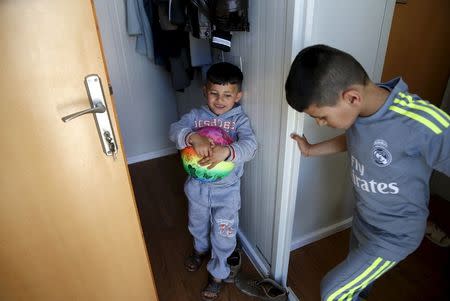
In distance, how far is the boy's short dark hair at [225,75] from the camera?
4.29 feet

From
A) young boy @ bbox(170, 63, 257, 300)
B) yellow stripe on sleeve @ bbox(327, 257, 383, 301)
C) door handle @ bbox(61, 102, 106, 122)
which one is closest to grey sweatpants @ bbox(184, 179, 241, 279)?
young boy @ bbox(170, 63, 257, 300)

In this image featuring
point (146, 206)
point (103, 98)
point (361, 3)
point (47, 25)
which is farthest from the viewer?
point (146, 206)

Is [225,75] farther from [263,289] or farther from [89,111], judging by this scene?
[263,289]

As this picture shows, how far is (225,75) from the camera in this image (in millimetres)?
1312

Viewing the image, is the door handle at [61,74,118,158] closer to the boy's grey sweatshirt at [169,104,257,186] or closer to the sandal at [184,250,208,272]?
the boy's grey sweatshirt at [169,104,257,186]

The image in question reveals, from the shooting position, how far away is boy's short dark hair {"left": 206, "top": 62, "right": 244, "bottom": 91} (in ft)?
4.29

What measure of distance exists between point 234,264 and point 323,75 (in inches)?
46.5

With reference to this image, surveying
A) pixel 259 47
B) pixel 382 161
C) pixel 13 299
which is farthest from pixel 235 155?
pixel 13 299

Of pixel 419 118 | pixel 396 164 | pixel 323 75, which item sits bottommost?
pixel 396 164

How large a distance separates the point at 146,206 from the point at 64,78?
1551mm

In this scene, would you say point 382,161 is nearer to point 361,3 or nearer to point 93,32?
point 361,3

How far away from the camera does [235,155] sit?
49.1 inches

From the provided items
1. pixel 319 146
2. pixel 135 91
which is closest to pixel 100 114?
pixel 319 146

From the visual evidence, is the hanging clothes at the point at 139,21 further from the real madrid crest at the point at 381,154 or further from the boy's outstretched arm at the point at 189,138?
the real madrid crest at the point at 381,154
